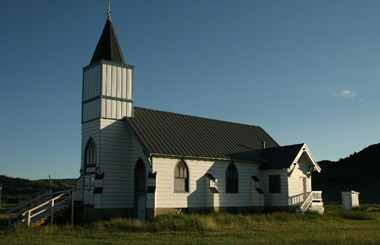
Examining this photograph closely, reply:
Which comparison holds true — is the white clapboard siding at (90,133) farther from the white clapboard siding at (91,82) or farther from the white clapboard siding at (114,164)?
the white clapboard siding at (91,82)

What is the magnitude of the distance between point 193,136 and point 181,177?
4.02 meters

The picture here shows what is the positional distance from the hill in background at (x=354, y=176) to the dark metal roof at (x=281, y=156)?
2773 centimetres

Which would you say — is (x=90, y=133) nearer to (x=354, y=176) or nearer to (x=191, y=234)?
(x=191, y=234)

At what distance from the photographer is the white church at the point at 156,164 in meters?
28.5

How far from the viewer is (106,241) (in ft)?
58.7

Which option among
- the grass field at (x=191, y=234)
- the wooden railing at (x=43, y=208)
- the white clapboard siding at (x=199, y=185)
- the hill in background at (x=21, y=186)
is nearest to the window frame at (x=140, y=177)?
the white clapboard siding at (x=199, y=185)

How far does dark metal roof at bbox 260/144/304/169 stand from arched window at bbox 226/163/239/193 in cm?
265

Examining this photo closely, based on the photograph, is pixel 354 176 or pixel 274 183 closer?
pixel 274 183

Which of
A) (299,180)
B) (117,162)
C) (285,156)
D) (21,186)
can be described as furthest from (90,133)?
(21,186)

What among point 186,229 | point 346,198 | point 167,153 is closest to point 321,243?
point 186,229

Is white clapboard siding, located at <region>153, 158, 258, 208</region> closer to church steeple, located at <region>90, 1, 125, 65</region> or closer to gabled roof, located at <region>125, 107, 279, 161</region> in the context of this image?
gabled roof, located at <region>125, 107, 279, 161</region>

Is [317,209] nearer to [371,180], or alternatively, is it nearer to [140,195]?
[140,195]

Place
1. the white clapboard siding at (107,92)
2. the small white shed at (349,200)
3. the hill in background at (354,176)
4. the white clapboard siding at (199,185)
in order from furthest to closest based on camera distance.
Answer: the hill in background at (354,176) < the small white shed at (349,200) < the white clapboard siding at (107,92) < the white clapboard siding at (199,185)

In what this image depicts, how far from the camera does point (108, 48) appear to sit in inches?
1214
